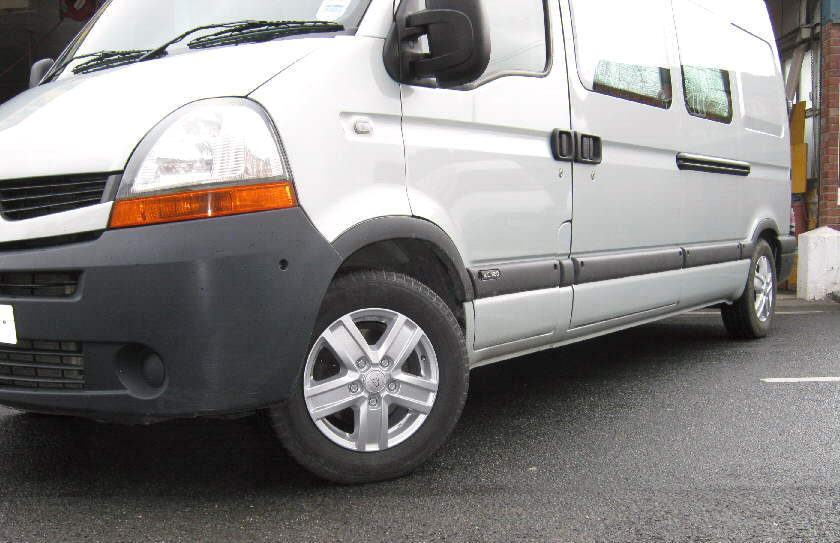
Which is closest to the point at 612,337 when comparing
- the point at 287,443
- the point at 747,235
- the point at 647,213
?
the point at 747,235

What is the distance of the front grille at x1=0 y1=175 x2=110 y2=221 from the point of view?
2.37m

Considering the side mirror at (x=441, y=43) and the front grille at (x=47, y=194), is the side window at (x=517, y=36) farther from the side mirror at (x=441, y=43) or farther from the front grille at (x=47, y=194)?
the front grille at (x=47, y=194)

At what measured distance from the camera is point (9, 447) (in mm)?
3262

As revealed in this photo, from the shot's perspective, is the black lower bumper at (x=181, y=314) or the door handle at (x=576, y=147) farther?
the door handle at (x=576, y=147)

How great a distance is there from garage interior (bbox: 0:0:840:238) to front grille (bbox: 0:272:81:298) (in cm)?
744

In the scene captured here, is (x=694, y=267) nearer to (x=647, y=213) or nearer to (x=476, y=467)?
(x=647, y=213)

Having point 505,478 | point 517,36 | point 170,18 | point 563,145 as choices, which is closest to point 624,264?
point 563,145

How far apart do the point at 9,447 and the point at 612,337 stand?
163 inches

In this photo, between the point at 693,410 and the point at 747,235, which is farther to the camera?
the point at 747,235

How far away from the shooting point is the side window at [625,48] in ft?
12.5

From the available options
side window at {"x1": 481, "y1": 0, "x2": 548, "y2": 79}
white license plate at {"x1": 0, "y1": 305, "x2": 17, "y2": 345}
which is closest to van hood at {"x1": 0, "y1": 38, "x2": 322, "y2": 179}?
white license plate at {"x1": 0, "y1": 305, "x2": 17, "y2": 345}

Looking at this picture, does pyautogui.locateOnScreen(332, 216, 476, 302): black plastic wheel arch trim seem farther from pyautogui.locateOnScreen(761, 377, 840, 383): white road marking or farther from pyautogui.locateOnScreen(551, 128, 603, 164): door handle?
pyautogui.locateOnScreen(761, 377, 840, 383): white road marking

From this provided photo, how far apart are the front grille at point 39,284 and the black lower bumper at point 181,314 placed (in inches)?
1.0

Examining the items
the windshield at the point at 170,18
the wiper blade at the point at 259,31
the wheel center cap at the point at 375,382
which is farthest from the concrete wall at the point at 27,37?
the wheel center cap at the point at 375,382
